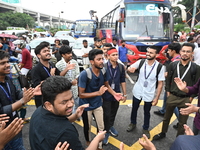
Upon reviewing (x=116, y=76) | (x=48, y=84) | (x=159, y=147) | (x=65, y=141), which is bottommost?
(x=159, y=147)

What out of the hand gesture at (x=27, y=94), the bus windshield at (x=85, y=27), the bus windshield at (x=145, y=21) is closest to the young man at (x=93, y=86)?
the hand gesture at (x=27, y=94)

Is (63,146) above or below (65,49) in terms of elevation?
below

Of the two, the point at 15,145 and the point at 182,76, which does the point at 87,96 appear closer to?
the point at 15,145

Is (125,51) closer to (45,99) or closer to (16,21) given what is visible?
(45,99)

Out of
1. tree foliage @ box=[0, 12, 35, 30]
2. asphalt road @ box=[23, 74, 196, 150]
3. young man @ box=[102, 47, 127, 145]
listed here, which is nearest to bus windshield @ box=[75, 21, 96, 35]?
asphalt road @ box=[23, 74, 196, 150]

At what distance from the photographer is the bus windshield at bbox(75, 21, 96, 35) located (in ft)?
54.8

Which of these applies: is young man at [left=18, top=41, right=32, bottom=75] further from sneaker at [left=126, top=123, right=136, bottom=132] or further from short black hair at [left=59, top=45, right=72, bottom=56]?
sneaker at [left=126, top=123, right=136, bottom=132]

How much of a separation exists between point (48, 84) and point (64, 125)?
0.37m

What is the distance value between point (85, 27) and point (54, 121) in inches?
650

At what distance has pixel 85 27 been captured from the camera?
16844mm

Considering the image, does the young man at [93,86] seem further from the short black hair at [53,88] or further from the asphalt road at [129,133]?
the short black hair at [53,88]

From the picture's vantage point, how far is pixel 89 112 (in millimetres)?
2781

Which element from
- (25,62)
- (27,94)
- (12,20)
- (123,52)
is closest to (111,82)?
(27,94)

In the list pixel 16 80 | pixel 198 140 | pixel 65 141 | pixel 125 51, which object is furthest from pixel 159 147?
pixel 125 51
